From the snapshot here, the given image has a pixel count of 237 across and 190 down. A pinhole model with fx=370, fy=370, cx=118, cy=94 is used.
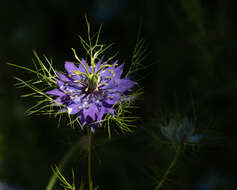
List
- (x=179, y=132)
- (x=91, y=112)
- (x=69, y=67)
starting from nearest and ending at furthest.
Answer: (x=91, y=112) < (x=69, y=67) < (x=179, y=132)

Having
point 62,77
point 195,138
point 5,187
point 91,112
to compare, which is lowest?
point 5,187

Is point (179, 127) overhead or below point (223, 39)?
below

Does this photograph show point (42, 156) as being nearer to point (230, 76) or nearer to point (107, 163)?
point (107, 163)

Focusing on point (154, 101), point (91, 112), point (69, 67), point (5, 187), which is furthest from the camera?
point (154, 101)

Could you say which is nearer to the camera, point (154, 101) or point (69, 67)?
point (69, 67)

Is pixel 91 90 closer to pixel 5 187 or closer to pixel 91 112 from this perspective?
pixel 91 112

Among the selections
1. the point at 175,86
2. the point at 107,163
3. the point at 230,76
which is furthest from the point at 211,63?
the point at 107,163

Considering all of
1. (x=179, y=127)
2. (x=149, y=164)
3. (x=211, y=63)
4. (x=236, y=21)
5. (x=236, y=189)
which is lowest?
(x=236, y=189)

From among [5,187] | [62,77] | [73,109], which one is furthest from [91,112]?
[5,187]
